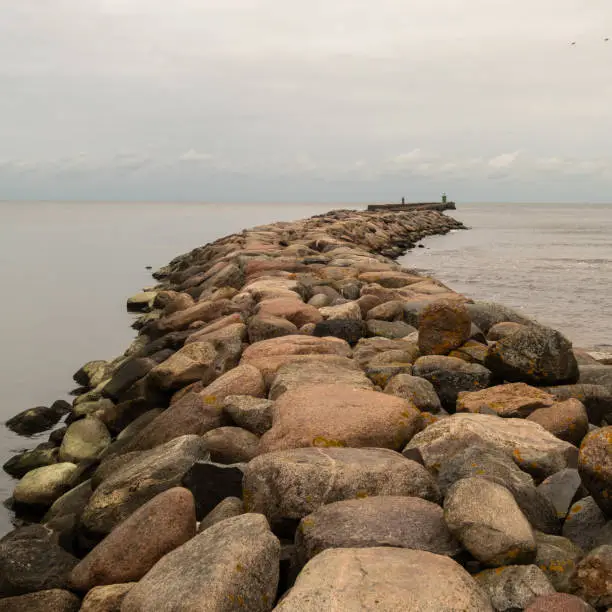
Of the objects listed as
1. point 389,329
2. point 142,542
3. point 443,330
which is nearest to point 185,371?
point 389,329

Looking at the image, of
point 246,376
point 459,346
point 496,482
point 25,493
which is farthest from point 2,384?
point 496,482

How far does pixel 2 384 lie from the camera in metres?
11.8

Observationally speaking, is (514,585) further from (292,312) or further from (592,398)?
(292,312)

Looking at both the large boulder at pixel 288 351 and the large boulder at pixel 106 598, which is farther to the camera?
the large boulder at pixel 288 351

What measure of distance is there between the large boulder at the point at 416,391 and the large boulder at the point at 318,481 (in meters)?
1.38

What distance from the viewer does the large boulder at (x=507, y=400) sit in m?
5.07

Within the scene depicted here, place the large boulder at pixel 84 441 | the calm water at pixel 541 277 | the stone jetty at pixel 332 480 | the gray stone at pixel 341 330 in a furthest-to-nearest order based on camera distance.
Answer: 1. the calm water at pixel 541 277
2. the gray stone at pixel 341 330
3. the large boulder at pixel 84 441
4. the stone jetty at pixel 332 480

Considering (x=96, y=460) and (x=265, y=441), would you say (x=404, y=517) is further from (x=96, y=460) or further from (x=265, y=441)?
(x=96, y=460)

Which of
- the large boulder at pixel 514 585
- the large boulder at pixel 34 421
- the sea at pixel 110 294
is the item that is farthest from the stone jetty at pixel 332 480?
the sea at pixel 110 294

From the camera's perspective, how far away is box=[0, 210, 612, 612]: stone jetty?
295 centimetres

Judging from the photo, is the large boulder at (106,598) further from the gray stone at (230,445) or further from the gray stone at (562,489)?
the gray stone at (562,489)

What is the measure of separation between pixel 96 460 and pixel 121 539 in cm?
281

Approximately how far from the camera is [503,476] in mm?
3611

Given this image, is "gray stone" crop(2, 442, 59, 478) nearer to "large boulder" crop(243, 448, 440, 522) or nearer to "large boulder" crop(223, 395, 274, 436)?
"large boulder" crop(223, 395, 274, 436)
